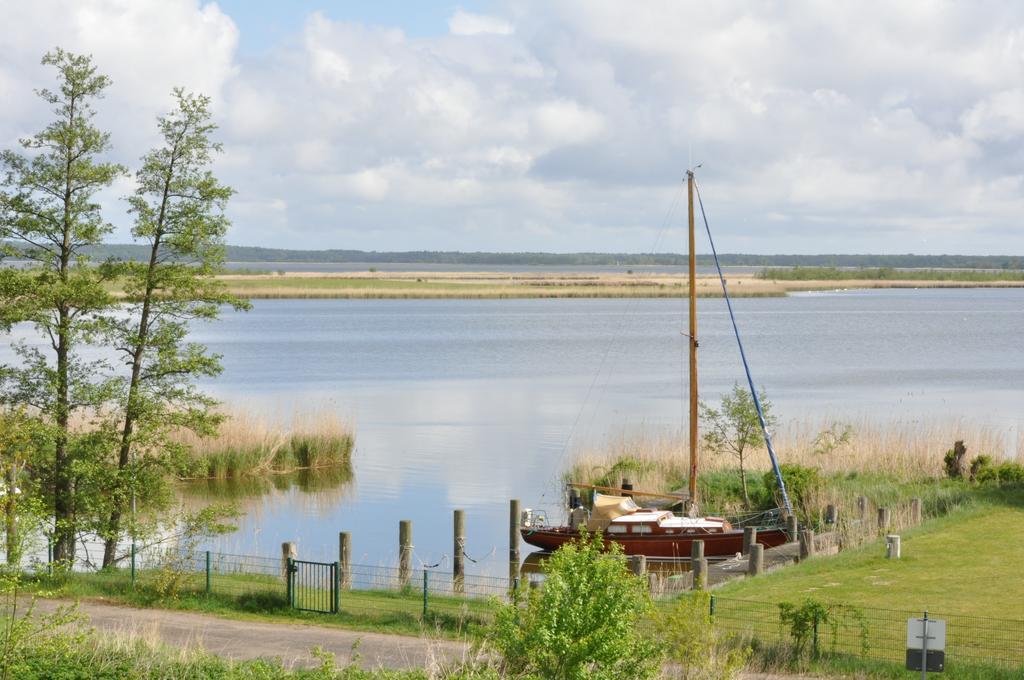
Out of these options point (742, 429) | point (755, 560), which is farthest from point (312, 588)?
point (742, 429)

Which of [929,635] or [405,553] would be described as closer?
[929,635]

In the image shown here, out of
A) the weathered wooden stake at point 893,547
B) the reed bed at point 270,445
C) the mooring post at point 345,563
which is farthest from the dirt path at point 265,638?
the reed bed at point 270,445

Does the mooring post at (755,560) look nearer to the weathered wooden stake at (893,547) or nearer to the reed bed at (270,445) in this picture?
the weathered wooden stake at (893,547)

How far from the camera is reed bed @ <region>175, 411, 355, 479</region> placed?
43.3 metres

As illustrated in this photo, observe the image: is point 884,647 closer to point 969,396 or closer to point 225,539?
point 225,539

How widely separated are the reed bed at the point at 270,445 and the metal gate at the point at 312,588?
1821cm

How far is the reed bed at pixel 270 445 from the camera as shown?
43312 millimetres

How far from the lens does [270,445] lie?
146 feet

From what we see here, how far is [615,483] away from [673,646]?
23486mm

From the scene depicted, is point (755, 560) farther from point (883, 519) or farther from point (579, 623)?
point (579, 623)

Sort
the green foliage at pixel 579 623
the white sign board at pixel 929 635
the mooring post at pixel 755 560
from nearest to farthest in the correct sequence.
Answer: the green foliage at pixel 579 623
the white sign board at pixel 929 635
the mooring post at pixel 755 560

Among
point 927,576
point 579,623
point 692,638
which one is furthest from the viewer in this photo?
point 927,576

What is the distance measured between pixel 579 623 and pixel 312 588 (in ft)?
36.2

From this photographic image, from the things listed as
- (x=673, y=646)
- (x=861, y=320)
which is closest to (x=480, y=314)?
(x=861, y=320)
